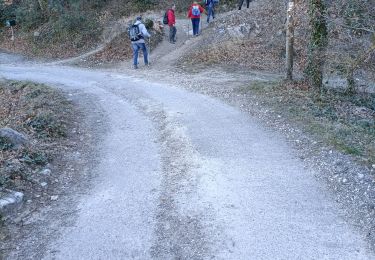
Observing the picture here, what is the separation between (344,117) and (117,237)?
738 cm

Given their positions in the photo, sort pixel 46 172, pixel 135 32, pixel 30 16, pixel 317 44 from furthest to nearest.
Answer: pixel 30 16, pixel 135 32, pixel 317 44, pixel 46 172

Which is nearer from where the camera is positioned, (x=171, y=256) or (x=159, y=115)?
(x=171, y=256)

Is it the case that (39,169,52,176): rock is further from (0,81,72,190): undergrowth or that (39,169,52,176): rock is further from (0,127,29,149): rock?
(0,127,29,149): rock

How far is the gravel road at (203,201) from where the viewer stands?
17.8 feet

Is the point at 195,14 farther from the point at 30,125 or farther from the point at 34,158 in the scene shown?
the point at 34,158

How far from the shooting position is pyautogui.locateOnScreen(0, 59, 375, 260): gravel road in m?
5.44

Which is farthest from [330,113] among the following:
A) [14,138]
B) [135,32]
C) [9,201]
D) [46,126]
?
[135,32]

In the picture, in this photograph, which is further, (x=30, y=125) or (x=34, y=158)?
(x=30, y=125)

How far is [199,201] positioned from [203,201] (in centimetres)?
6

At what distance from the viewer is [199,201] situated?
655 centimetres

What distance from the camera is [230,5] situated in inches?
1043

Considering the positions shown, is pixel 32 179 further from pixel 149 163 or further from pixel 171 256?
pixel 171 256

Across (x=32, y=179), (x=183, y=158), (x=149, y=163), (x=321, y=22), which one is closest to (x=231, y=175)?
(x=183, y=158)

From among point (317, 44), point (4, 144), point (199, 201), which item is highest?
point (317, 44)
